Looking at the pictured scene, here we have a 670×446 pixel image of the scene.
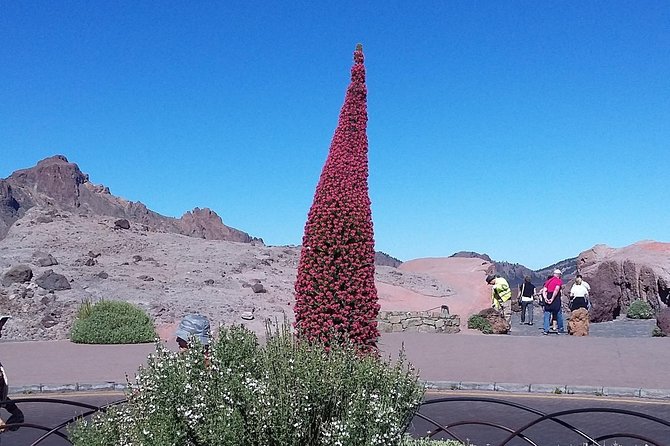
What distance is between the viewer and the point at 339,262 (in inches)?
330

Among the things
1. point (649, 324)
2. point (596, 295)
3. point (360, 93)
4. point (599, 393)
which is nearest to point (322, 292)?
point (360, 93)

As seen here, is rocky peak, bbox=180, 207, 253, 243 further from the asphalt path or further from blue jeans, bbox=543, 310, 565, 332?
the asphalt path

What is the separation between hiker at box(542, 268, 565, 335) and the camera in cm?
2006

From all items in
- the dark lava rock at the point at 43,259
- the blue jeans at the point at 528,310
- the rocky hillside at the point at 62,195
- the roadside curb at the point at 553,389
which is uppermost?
the rocky hillside at the point at 62,195

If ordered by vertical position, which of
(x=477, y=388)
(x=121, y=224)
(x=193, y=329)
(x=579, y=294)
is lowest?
(x=477, y=388)

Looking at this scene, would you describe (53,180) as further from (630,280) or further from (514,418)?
(514,418)

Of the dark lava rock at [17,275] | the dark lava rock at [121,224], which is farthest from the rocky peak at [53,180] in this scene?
the dark lava rock at [17,275]

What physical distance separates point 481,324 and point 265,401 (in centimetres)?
1813

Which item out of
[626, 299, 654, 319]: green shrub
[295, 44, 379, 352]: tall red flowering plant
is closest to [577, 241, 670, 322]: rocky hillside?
[626, 299, 654, 319]: green shrub

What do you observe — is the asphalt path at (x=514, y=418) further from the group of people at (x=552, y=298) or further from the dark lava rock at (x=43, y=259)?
the dark lava rock at (x=43, y=259)

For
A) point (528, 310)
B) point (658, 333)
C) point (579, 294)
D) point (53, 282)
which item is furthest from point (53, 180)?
point (658, 333)

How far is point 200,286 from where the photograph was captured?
26.4 meters

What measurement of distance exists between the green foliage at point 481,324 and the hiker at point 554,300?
1.59 m

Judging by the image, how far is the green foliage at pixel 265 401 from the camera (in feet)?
13.6
